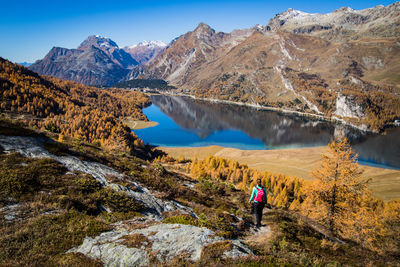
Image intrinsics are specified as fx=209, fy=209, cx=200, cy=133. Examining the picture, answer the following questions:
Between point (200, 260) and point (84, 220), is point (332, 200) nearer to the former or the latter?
point (200, 260)

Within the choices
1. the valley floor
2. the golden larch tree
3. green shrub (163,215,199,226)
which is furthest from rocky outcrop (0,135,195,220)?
the valley floor

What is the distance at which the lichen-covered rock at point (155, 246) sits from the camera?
873 centimetres

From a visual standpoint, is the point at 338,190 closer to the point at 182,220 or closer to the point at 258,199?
the point at 258,199

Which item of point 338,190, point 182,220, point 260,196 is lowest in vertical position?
point 338,190

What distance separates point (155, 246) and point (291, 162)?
408 ft

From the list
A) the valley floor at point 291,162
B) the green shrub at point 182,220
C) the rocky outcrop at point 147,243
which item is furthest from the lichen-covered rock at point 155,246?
the valley floor at point 291,162

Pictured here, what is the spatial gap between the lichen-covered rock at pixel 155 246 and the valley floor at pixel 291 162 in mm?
90637

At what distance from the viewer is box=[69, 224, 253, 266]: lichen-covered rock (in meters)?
8.73

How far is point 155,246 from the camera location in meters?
9.61

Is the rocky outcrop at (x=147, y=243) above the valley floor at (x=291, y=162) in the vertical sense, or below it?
above

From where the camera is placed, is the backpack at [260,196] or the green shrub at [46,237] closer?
the green shrub at [46,237]

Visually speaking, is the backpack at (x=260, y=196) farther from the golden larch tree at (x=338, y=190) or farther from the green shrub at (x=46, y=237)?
the golden larch tree at (x=338, y=190)

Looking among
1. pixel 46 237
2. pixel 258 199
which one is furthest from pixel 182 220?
→ pixel 46 237

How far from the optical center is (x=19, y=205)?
11.4 metres
